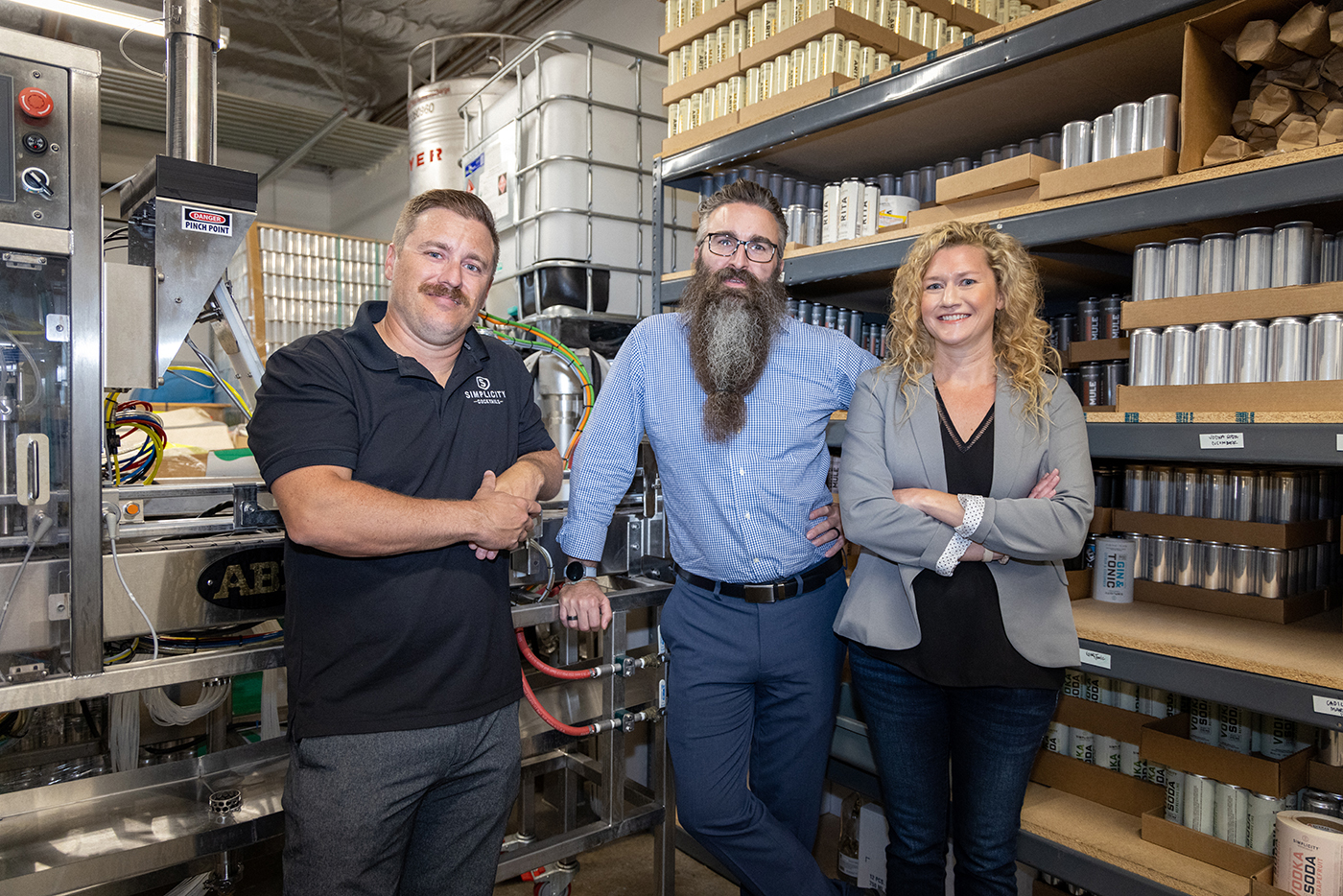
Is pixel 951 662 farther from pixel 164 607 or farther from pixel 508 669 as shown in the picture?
pixel 164 607

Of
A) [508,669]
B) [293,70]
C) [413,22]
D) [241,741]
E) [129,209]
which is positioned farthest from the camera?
[293,70]

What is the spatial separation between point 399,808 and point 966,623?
1.09 meters

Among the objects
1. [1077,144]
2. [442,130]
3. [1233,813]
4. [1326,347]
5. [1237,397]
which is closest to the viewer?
[1326,347]

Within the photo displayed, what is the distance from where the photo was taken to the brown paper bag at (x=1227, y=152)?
1.76 m

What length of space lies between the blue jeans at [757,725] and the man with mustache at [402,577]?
426mm

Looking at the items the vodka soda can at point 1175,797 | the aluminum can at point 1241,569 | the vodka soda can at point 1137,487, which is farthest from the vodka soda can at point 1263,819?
the vodka soda can at point 1137,487

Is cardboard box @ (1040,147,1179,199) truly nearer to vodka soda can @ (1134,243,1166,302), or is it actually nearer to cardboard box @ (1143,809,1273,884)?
vodka soda can @ (1134,243,1166,302)

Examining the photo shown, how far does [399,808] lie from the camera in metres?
1.39

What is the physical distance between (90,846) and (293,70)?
21.2 ft

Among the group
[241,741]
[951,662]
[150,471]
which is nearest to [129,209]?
[150,471]

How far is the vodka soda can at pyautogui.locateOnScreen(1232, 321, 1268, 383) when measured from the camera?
5.80 feet

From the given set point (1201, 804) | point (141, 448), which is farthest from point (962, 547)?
point (141, 448)

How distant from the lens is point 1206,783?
1898 millimetres

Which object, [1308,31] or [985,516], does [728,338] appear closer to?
[985,516]
